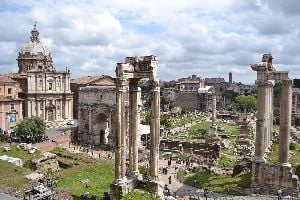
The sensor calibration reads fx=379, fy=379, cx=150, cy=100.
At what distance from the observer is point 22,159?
1330 inches

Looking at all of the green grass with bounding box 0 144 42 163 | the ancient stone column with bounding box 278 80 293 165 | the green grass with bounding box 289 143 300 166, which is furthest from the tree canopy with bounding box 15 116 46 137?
the ancient stone column with bounding box 278 80 293 165

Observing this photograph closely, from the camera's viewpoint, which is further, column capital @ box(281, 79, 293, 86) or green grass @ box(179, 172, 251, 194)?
green grass @ box(179, 172, 251, 194)

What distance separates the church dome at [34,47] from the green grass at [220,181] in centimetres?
4289

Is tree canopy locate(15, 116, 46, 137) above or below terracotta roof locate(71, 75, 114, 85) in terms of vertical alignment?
below

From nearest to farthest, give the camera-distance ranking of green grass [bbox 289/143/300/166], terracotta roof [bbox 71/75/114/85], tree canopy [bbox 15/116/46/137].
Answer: green grass [bbox 289/143/300/166] → tree canopy [bbox 15/116/46/137] → terracotta roof [bbox 71/75/114/85]

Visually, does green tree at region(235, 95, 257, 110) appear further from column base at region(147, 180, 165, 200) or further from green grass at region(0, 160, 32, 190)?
column base at region(147, 180, 165, 200)

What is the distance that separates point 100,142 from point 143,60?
31.7 metres

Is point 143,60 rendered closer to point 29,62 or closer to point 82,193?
point 82,193

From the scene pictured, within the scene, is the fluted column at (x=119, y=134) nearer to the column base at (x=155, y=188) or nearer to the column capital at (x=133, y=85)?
the column base at (x=155, y=188)

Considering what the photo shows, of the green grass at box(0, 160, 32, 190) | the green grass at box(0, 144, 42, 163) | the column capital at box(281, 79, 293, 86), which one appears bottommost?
the green grass at box(0, 160, 32, 190)

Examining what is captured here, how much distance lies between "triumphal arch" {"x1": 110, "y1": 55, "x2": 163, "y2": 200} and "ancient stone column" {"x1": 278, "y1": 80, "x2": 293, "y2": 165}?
9.75 metres

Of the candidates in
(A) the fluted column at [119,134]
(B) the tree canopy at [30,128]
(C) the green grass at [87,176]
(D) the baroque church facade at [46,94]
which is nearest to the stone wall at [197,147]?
(C) the green grass at [87,176]

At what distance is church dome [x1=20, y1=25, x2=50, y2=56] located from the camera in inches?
2633

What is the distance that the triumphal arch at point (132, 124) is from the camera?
20000mm
